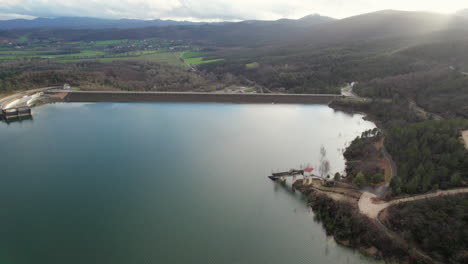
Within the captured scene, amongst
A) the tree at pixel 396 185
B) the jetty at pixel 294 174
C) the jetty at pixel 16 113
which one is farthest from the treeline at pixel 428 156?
the jetty at pixel 16 113

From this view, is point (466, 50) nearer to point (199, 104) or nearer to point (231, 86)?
point (231, 86)

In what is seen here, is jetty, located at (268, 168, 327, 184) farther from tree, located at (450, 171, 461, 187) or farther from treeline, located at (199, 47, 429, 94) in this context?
treeline, located at (199, 47, 429, 94)

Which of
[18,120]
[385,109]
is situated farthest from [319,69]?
[18,120]

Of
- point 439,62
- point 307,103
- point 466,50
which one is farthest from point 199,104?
point 466,50

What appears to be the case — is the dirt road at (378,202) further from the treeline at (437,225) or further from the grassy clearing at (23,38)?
the grassy clearing at (23,38)

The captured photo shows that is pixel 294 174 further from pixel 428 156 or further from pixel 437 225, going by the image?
pixel 437 225

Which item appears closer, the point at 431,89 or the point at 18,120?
the point at 18,120
